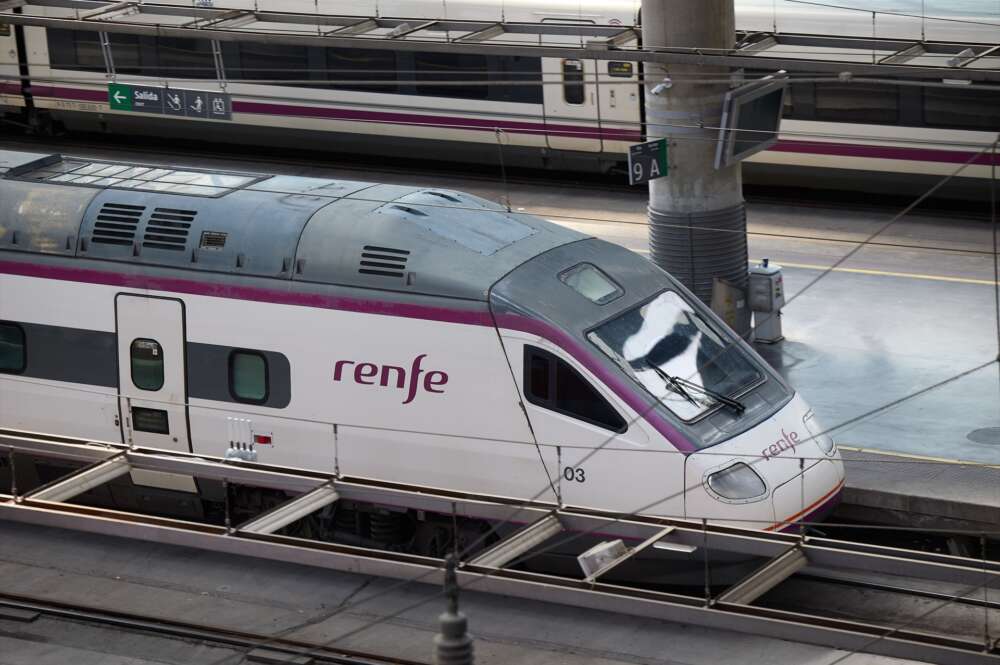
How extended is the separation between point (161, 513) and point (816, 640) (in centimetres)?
731

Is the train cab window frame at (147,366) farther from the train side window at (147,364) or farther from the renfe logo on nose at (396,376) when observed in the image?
the renfe logo on nose at (396,376)

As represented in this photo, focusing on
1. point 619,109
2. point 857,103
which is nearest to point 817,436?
point 857,103

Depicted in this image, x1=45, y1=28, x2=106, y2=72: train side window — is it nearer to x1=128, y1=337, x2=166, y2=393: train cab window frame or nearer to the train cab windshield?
x1=128, y1=337, x2=166, y2=393: train cab window frame

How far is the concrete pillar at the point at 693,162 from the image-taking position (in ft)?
61.9

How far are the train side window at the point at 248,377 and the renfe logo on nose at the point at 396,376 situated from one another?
0.81 m

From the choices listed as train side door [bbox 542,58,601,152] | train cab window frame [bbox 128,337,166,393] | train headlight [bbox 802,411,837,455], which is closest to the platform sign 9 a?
train headlight [bbox 802,411,837,455]

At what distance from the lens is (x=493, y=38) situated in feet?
89.6

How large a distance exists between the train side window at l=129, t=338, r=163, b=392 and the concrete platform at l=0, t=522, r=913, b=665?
5.10 feet

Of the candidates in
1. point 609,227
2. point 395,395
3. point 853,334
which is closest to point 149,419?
point 395,395

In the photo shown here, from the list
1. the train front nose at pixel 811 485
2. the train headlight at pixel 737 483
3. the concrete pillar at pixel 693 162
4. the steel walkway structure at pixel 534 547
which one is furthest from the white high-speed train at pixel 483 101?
the train headlight at pixel 737 483

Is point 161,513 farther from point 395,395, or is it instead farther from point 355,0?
point 355,0

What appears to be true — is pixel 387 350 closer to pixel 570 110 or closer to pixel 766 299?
pixel 766 299

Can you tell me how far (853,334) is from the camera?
21.3m

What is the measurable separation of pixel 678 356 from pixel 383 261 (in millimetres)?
2794
